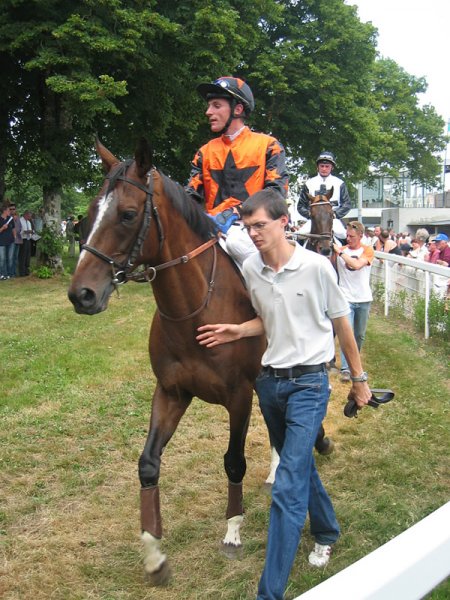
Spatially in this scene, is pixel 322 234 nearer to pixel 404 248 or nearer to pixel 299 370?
pixel 299 370

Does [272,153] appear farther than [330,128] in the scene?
No

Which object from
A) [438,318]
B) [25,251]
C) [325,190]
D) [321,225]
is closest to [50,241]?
[25,251]

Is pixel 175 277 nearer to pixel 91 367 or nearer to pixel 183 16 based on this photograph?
pixel 91 367

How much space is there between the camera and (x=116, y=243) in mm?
2996

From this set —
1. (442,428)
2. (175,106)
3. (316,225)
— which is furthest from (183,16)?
(442,428)

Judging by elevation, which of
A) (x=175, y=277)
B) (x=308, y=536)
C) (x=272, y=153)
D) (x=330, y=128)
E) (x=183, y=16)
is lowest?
(x=308, y=536)

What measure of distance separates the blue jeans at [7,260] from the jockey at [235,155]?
14164 millimetres

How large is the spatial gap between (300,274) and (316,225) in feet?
15.7

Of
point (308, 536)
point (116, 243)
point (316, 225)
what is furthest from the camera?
point (316, 225)

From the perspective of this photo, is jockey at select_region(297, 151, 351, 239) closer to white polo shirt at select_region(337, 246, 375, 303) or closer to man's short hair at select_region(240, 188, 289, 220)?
white polo shirt at select_region(337, 246, 375, 303)

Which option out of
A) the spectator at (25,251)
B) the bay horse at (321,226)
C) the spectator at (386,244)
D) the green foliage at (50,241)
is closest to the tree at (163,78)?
the green foliage at (50,241)

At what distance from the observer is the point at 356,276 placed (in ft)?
25.5

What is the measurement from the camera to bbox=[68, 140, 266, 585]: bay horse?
299 centimetres

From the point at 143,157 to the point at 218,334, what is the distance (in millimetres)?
1064
